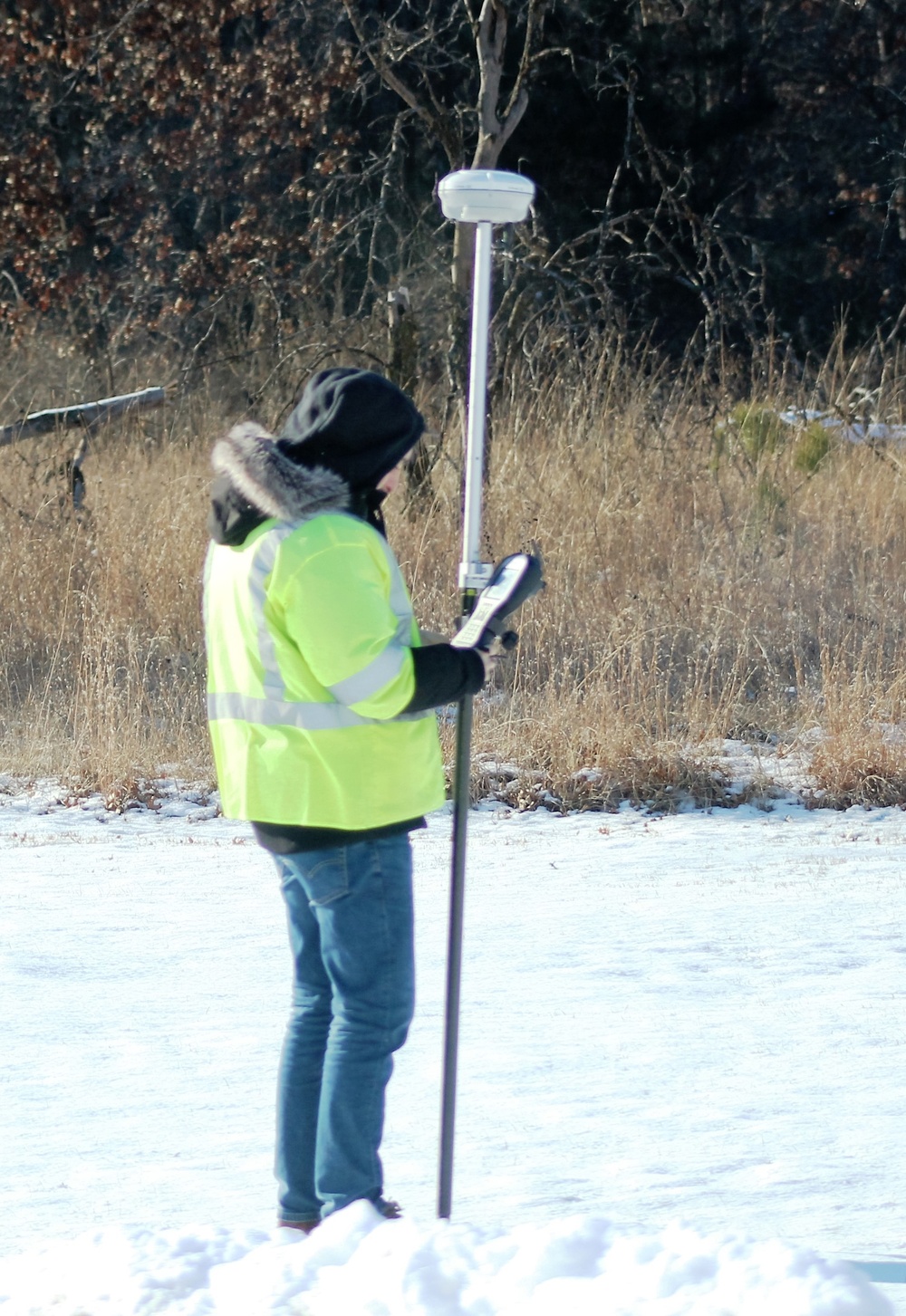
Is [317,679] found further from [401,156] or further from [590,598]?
[401,156]

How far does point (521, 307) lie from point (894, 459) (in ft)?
10.7

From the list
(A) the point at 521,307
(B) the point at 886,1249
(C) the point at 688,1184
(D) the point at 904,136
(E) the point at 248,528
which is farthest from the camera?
(D) the point at 904,136

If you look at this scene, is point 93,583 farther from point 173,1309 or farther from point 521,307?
point 173,1309

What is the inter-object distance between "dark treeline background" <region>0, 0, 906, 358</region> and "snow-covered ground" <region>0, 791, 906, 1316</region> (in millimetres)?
6670

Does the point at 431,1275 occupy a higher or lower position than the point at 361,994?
lower

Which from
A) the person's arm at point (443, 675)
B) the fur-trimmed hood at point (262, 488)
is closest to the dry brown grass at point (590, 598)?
the person's arm at point (443, 675)

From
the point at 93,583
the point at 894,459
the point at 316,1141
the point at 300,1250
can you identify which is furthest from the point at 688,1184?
the point at 894,459

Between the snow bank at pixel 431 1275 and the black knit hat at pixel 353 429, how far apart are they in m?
1.24

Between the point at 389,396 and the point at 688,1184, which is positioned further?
the point at 688,1184

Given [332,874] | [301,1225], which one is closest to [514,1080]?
[301,1225]

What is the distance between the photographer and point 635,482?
9289 mm

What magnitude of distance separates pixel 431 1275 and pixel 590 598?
6.13 m

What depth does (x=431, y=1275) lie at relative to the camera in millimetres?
2277

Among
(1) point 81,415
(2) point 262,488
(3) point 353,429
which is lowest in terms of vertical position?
(2) point 262,488
